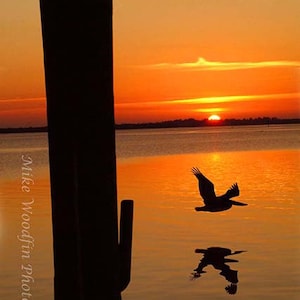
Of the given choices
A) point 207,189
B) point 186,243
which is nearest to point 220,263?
point 186,243

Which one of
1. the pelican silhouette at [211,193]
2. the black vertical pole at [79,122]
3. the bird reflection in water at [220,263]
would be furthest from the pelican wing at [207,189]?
the black vertical pole at [79,122]

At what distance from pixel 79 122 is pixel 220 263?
43.2ft

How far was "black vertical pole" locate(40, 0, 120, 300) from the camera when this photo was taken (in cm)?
275

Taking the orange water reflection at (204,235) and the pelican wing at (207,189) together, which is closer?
the orange water reflection at (204,235)

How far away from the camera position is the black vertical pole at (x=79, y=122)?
2.75m

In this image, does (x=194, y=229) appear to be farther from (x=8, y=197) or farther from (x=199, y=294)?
(x=8, y=197)

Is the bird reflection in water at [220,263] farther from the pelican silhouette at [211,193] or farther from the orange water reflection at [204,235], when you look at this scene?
the pelican silhouette at [211,193]

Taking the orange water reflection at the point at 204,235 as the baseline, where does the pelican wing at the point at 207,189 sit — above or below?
above

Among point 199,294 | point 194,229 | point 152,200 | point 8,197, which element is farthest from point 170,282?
point 8,197

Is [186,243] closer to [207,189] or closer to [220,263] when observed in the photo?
[220,263]

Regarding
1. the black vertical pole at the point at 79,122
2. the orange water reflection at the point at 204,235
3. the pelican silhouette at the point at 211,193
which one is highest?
the black vertical pole at the point at 79,122

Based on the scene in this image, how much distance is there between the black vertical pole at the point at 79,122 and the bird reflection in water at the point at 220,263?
395 inches

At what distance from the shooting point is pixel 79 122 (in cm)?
276

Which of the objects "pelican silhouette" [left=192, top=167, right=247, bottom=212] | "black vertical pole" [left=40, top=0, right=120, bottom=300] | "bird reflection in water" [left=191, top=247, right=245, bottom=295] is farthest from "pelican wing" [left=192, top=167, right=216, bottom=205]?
"black vertical pole" [left=40, top=0, right=120, bottom=300]
